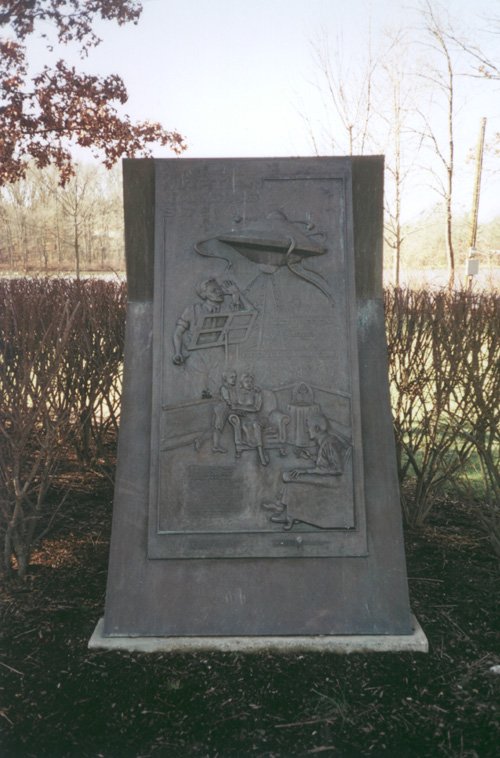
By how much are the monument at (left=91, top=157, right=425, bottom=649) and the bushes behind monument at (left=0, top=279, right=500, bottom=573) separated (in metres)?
0.87

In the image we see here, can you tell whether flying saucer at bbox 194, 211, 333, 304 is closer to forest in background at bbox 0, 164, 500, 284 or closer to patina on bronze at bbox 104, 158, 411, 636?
patina on bronze at bbox 104, 158, 411, 636

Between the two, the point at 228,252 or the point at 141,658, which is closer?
the point at 141,658

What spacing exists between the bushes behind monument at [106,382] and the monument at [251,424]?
868 millimetres

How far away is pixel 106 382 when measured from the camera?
18.2ft

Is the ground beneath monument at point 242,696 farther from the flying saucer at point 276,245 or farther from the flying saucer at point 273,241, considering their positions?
the flying saucer at point 273,241

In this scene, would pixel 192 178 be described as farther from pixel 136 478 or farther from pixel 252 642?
pixel 252 642

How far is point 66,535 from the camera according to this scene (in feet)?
15.4

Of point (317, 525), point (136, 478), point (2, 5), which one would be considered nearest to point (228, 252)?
point (136, 478)

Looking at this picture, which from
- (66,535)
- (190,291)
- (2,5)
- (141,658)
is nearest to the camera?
(141,658)

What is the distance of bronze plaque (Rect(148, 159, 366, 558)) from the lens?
3.29m

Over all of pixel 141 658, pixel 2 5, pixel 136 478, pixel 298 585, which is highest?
pixel 2 5

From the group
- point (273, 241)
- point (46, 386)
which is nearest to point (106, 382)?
point (46, 386)

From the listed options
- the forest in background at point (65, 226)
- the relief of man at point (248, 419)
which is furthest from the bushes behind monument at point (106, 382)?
the forest in background at point (65, 226)

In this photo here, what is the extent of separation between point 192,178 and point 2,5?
8.45 meters
